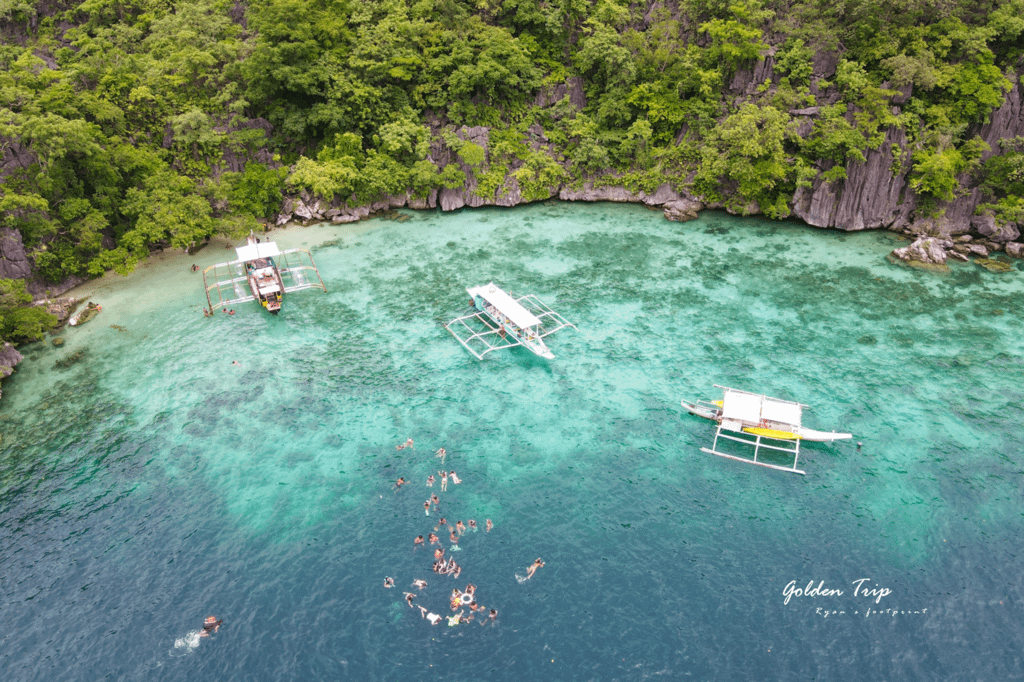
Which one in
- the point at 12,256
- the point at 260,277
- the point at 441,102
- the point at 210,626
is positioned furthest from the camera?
the point at 441,102

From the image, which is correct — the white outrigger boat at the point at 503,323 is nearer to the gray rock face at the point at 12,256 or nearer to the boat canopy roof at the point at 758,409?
the boat canopy roof at the point at 758,409

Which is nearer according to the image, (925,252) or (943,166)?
(925,252)

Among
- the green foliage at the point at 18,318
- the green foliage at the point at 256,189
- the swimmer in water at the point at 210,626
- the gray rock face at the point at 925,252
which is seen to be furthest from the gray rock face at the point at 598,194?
the swimmer in water at the point at 210,626

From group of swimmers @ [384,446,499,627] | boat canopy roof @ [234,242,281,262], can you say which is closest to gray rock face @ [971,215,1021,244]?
group of swimmers @ [384,446,499,627]

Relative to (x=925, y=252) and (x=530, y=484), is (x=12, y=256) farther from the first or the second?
(x=925, y=252)

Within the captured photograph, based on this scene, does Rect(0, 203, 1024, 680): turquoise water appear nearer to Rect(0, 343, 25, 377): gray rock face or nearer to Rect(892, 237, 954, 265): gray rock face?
Rect(0, 343, 25, 377): gray rock face

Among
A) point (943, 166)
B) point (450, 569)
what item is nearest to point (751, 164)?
point (943, 166)
